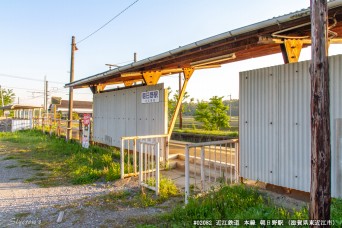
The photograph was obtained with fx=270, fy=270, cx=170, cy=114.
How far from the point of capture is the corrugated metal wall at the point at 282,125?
376 cm

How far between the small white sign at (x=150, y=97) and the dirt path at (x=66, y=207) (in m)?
2.45

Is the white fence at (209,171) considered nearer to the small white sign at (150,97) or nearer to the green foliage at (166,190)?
the green foliage at (166,190)

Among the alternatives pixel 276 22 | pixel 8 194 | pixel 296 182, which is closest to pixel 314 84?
pixel 276 22

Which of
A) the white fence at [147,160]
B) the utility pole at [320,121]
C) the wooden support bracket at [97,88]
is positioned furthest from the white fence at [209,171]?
the wooden support bracket at [97,88]

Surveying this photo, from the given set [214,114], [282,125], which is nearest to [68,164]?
[282,125]

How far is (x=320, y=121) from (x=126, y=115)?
7.53m

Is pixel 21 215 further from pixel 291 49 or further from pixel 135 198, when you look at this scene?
pixel 291 49

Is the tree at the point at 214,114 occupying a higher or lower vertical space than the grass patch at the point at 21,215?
higher

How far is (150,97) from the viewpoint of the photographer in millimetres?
7934

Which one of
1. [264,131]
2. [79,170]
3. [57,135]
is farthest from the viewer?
[57,135]

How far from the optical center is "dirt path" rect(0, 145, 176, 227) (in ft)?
13.5

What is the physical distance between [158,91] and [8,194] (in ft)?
14.1

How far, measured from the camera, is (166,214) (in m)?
4.04

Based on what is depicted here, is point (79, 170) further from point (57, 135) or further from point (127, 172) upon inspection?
point (57, 135)
